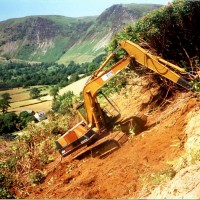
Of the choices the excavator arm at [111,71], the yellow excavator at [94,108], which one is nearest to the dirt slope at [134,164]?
the yellow excavator at [94,108]

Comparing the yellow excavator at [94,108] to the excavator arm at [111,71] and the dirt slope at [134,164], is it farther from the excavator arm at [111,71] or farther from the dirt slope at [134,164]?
the dirt slope at [134,164]

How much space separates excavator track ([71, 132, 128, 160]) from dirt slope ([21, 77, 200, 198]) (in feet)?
0.69

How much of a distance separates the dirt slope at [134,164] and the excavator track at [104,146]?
0.21 m

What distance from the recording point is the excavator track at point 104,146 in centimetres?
1111

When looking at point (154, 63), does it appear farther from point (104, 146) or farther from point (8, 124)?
point (8, 124)

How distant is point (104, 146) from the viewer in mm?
11281

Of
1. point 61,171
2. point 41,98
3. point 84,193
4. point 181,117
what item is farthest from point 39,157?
point 41,98

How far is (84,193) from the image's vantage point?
29.2 feet

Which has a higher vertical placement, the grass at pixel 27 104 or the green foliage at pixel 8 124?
the green foliage at pixel 8 124

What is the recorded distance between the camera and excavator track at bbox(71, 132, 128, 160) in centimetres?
1111

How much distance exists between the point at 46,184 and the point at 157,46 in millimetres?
6068

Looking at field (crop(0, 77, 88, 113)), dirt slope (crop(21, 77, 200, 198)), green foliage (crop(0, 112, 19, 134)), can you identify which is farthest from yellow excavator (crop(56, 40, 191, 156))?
field (crop(0, 77, 88, 113))

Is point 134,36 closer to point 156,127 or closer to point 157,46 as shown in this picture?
point 157,46

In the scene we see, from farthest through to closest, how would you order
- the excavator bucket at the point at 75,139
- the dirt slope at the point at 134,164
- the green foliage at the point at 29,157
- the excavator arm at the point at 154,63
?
A: the green foliage at the point at 29,157 < the excavator bucket at the point at 75,139 < the excavator arm at the point at 154,63 < the dirt slope at the point at 134,164
